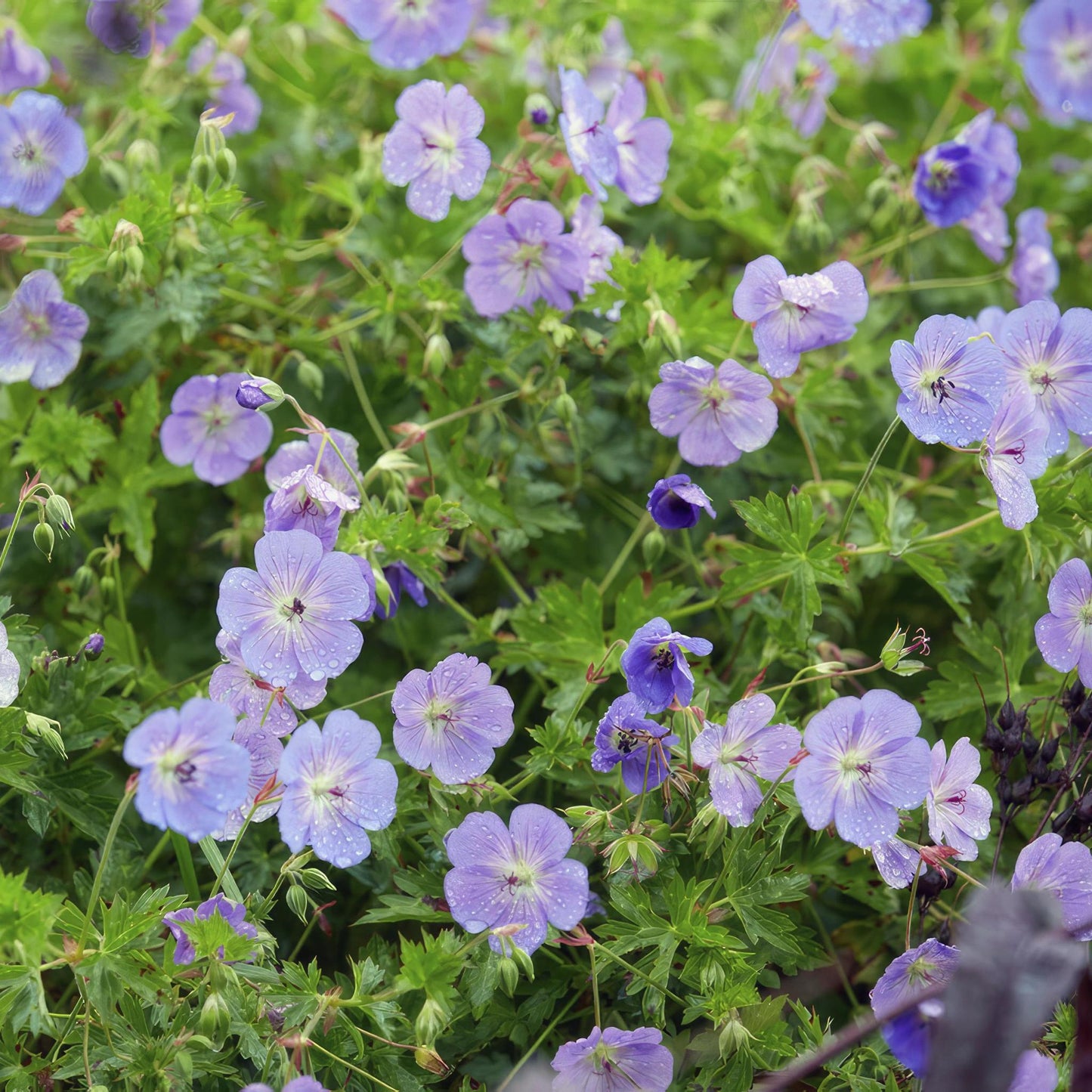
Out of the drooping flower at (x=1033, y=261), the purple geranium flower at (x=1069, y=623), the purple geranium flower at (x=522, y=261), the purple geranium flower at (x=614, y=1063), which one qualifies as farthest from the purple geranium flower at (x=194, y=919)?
the drooping flower at (x=1033, y=261)

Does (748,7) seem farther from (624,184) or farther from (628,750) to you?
(628,750)

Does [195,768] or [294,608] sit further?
[294,608]

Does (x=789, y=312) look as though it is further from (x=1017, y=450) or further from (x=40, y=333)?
(x=40, y=333)

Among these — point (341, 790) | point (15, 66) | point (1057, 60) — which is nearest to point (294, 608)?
point (341, 790)

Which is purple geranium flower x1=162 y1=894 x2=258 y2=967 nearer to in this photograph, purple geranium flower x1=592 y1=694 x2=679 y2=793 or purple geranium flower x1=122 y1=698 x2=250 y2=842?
purple geranium flower x1=122 y1=698 x2=250 y2=842

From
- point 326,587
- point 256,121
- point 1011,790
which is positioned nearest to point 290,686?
point 326,587

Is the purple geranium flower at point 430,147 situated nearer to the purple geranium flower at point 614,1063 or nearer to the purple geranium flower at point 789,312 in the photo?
the purple geranium flower at point 789,312
